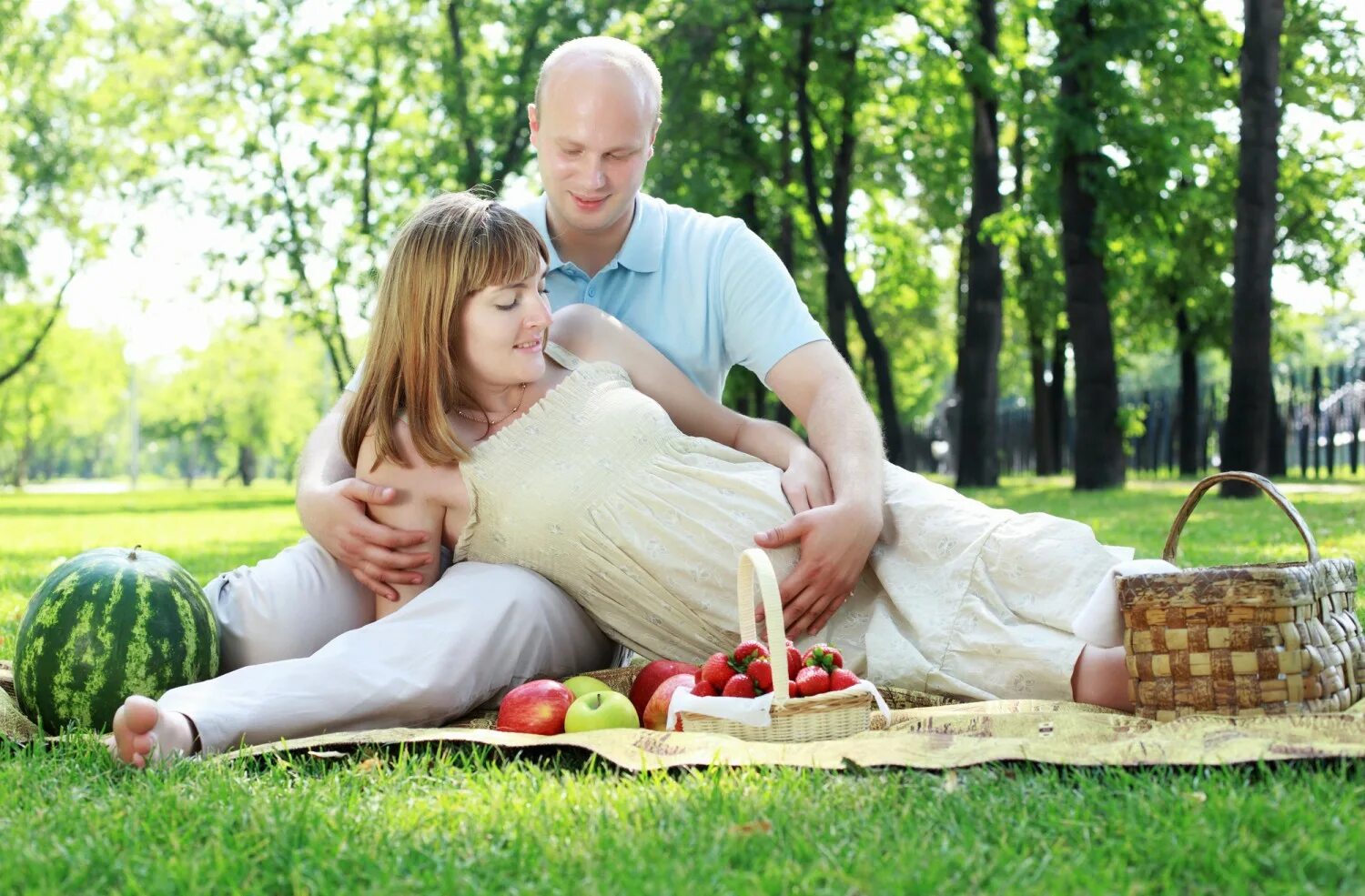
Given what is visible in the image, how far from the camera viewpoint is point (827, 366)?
4.71 m

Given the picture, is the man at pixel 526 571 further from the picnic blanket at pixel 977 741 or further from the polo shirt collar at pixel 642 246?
the picnic blanket at pixel 977 741

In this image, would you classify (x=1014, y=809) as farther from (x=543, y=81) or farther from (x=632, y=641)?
(x=543, y=81)

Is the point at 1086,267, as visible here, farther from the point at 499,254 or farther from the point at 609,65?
the point at 499,254

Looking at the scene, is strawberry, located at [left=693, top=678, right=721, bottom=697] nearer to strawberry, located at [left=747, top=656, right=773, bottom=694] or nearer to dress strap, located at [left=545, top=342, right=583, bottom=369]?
strawberry, located at [left=747, top=656, right=773, bottom=694]

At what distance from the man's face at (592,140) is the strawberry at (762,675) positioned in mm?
2103

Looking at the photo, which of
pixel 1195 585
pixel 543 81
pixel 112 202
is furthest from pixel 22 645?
pixel 112 202

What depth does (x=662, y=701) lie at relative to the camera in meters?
3.73

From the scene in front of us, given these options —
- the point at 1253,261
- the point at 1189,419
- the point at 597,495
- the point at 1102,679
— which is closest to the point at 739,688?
the point at 597,495

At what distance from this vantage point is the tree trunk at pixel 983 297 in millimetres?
18938

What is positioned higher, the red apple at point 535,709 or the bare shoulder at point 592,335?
the bare shoulder at point 592,335

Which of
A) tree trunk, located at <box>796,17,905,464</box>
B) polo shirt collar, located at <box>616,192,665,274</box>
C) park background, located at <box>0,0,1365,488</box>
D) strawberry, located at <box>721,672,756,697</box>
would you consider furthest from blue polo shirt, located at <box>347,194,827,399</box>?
tree trunk, located at <box>796,17,905,464</box>

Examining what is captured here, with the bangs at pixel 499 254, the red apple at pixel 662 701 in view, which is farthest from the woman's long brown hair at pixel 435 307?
the red apple at pixel 662 701

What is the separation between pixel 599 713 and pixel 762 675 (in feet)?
1.58

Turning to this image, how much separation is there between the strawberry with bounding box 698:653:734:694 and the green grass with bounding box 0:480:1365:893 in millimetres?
449
